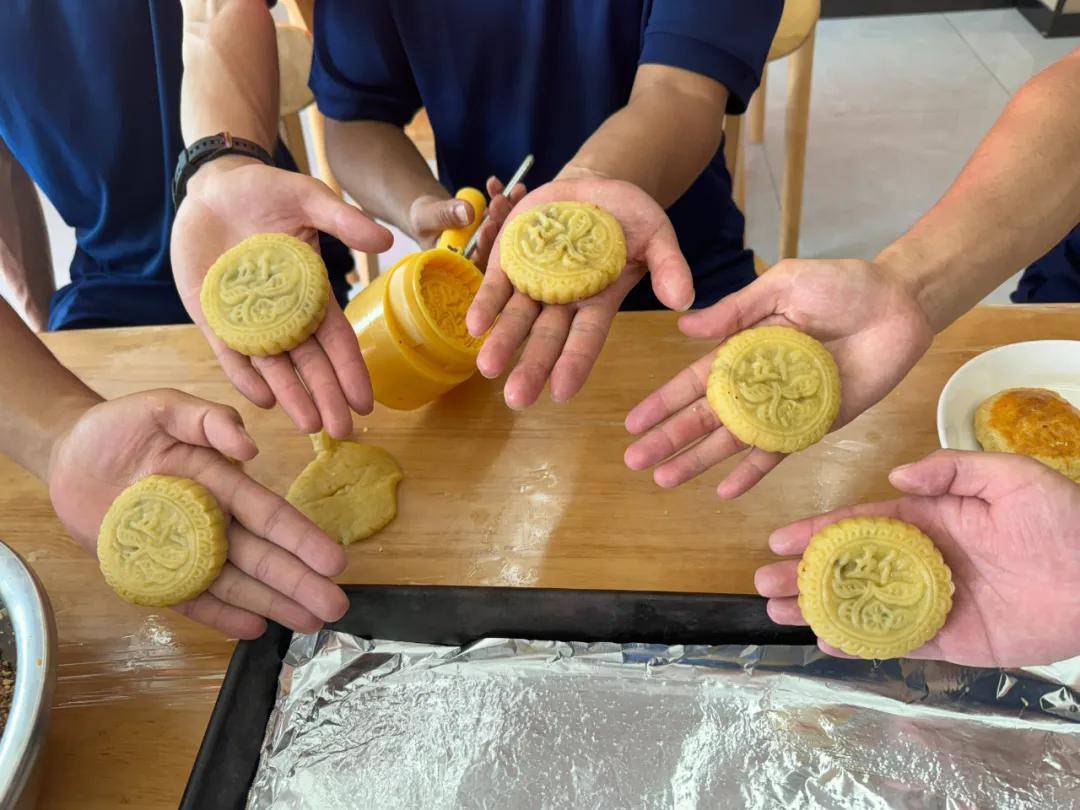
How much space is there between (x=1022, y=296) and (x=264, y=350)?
5.65ft

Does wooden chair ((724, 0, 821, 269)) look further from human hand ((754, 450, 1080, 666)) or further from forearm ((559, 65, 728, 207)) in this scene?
human hand ((754, 450, 1080, 666))

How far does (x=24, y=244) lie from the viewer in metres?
2.16

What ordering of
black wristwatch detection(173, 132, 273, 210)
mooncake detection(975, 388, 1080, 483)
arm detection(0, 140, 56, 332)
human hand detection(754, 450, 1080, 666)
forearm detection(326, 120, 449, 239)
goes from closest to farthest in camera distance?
human hand detection(754, 450, 1080, 666)
mooncake detection(975, 388, 1080, 483)
black wristwatch detection(173, 132, 273, 210)
forearm detection(326, 120, 449, 239)
arm detection(0, 140, 56, 332)

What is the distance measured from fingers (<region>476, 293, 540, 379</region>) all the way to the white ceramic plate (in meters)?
0.73

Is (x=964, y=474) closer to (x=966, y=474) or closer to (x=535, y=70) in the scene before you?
(x=966, y=474)

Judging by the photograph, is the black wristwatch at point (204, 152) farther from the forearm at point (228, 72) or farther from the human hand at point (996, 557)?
the human hand at point (996, 557)

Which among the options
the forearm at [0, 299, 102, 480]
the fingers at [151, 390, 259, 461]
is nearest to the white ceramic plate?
the fingers at [151, 390, 259, 461]

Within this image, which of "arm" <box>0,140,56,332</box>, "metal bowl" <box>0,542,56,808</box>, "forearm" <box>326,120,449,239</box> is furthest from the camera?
"arm" <box>0,140,56,332</box>

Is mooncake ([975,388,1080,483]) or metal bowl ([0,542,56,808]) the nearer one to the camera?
metal bowl ([0,542,56,808])

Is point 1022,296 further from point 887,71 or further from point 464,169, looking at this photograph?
point 887,71

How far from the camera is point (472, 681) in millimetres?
1171

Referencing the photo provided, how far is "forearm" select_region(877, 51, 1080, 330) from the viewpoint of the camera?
126 centimetres

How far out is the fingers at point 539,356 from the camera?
1.13 m

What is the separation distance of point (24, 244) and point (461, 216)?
4.63 ft
